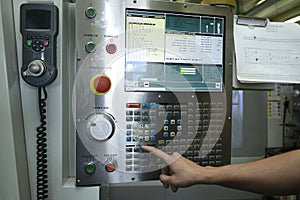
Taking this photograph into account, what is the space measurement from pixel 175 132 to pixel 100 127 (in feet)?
0.67

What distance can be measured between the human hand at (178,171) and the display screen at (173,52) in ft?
0.58

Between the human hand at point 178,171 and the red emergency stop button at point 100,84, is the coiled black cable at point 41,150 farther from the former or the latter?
the human hand at point 178,171

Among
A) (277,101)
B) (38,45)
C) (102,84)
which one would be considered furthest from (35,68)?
(277,101)

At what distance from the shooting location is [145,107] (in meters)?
0.63

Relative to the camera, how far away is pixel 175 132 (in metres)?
0.65

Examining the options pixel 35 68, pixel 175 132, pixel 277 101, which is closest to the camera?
pixel 35 68

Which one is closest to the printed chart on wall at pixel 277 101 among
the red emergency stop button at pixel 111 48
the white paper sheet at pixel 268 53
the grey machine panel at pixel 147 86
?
the white paper sheet at pixel 268 53

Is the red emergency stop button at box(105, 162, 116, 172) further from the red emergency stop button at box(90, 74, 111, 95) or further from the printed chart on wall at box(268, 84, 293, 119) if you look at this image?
the printed chart on wall at box(268, 84, 293, 119)

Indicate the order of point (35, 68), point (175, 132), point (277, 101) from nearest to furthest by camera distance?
point (35, 68)
point (175, 132)
point (277, 101)

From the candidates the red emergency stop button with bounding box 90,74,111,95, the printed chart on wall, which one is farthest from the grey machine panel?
the printed chart on wall

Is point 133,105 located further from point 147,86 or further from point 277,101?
point 277,101

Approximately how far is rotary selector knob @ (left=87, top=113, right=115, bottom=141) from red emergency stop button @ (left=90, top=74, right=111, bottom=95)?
6 centimetres

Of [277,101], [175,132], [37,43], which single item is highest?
[37,43]

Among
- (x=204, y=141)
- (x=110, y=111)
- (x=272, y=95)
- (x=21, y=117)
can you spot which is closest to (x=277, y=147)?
(x=272, y=95)
